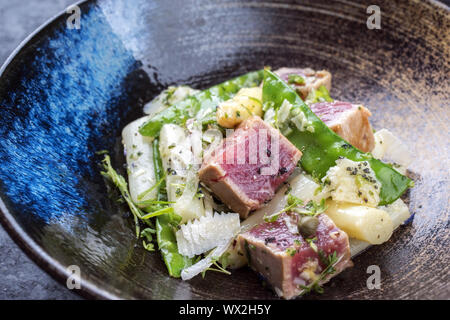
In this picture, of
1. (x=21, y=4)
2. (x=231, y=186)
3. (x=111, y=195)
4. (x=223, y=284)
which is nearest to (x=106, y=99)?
(x=111, y=195)

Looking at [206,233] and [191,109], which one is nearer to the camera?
[206,233]

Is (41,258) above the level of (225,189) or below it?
below

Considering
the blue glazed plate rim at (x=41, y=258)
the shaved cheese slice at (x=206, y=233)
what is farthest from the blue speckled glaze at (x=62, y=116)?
the shaved cheese slice at (x=206, y=233)
